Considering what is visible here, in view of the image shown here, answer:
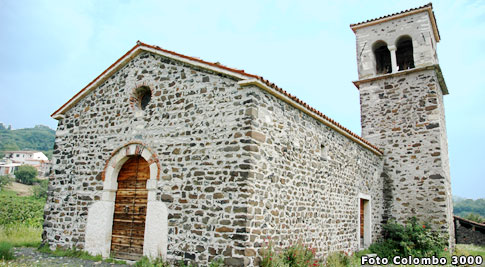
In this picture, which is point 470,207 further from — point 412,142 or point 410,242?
point 410,242

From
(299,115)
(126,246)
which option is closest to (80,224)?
(126,246)

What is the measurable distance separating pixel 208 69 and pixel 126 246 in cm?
457

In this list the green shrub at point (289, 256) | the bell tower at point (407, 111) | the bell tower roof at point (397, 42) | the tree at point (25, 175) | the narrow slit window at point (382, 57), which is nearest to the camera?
the green shrub at point (289, 256)

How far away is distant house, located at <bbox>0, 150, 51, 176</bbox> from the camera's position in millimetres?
67812

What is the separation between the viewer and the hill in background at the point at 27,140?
93.2 meters

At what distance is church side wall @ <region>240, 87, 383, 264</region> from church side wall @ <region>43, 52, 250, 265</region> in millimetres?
393

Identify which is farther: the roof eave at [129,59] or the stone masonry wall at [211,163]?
the roof eave at [129,59]

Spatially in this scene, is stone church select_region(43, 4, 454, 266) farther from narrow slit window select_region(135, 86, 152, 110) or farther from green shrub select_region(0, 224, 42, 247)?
green shrub select_region(0, 224, 42, 247)

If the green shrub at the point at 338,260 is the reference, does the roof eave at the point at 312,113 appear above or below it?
above

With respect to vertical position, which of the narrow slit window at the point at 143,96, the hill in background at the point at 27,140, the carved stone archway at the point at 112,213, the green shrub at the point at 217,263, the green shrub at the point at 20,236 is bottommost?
the green shrub at the point at 20,236

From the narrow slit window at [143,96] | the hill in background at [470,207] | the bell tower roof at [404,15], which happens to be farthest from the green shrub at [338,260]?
the hill in background at [470,207]

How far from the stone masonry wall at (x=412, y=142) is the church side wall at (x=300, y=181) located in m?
1.92

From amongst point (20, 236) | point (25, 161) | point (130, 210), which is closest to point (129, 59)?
point (130, 210)

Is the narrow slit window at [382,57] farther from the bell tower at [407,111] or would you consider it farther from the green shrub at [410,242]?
the green shrub at [410,242]
